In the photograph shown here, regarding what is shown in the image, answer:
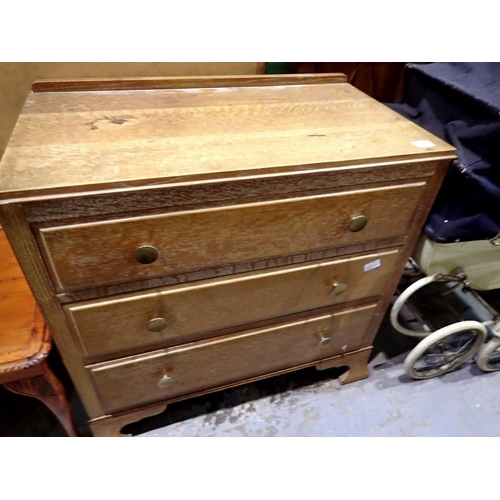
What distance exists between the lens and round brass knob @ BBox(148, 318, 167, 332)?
86 centimetres

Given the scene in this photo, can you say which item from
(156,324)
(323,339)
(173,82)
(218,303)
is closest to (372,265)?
(323,339)

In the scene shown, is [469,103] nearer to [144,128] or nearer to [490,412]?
[144,128]

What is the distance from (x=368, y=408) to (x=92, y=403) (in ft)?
3.02

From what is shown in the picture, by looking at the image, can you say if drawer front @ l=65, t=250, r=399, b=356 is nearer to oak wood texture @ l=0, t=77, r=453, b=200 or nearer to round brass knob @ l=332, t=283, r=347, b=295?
round brass knob @ l=332, t=283, r=347, b=295

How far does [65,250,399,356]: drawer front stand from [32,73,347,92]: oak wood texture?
0.54m

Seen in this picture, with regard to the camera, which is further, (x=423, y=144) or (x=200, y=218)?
(x=423, y=144)

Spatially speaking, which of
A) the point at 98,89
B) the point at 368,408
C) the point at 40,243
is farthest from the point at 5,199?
the point at 368,408

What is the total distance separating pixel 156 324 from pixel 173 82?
63 cm

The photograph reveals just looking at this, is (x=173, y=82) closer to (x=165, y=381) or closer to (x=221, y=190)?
(x=221, y=190)

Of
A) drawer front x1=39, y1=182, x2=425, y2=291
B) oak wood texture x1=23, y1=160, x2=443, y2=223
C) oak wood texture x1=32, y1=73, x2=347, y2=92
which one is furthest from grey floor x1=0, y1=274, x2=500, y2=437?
oak wood texture x1=32, y1=73, x2=347, y2=92

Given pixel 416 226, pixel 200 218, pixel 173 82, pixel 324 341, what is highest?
pixel 173 82

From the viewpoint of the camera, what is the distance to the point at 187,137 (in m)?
0.78

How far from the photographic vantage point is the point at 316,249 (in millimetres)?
892

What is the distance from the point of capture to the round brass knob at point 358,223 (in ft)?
2.81
